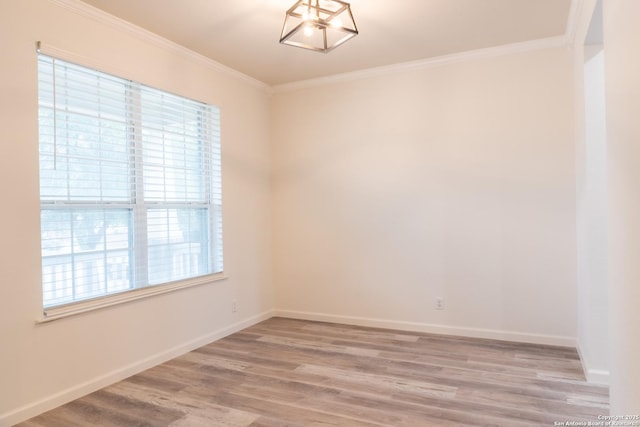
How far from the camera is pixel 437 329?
160 inches

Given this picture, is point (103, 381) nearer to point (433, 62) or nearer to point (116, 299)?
point (116, 299)

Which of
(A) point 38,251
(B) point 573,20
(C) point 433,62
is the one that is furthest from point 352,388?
(B) point 573,20

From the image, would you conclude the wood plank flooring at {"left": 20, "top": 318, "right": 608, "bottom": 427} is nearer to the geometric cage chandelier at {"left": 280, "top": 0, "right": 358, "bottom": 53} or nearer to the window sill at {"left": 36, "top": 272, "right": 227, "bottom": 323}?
the window sill at {"left": 36, "top": 272, "right": 227, "bottom": 323}

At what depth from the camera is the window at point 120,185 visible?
2.71 meters

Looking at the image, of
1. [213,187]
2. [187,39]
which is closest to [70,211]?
[213,187]

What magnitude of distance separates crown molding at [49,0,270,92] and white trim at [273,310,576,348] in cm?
273

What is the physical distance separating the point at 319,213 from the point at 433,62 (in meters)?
1.96

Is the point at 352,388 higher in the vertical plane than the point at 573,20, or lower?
lower

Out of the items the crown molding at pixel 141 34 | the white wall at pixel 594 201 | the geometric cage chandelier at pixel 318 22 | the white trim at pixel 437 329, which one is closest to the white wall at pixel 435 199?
the white trim at pixel 437 329

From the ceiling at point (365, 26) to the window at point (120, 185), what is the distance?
1.81 ft

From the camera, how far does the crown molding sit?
111 inches

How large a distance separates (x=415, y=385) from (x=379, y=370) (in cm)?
36

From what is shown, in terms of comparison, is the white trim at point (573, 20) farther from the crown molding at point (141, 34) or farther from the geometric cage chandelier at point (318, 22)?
the crown molding at point (141, 34)

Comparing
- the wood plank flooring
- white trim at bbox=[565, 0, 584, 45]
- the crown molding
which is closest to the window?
the crown molding
